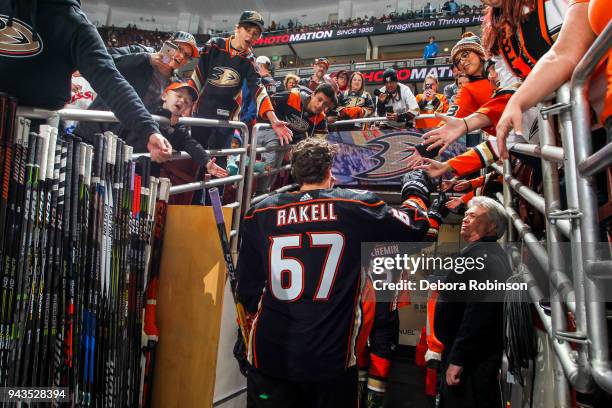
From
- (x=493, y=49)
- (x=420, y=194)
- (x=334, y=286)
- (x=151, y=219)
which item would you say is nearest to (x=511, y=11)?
(x=493, y=49)

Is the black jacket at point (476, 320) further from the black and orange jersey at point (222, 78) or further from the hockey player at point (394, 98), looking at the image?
the hockey player at point (394, 98)

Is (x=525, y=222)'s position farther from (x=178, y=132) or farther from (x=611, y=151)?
(x=178, y=132)

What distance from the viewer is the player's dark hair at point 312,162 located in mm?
2201

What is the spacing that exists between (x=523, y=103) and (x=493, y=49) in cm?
92

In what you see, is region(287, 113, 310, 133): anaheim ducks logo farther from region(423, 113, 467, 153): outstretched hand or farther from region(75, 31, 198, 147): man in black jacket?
Answer: region(423, 113, 467, 153): outstretched hand

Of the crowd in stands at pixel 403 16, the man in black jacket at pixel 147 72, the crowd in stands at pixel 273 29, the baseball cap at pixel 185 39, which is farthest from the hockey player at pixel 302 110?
the crowd in stands at pixel 273 29

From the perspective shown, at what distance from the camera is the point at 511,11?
172 cm

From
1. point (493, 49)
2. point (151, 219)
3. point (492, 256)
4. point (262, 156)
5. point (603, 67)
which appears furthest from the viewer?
point (262, 156)

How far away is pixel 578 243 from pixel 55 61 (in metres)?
2.24

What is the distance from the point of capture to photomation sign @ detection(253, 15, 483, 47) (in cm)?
1850

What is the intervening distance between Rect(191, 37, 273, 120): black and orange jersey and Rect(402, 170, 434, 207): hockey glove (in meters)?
2.75

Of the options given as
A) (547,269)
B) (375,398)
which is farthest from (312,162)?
(375,398)

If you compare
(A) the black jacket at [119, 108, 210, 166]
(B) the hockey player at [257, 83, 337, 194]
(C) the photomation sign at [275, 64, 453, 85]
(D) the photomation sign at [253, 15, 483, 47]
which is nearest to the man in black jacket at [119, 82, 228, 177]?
(A) the black jacket at [119, 108, 210, 166]
